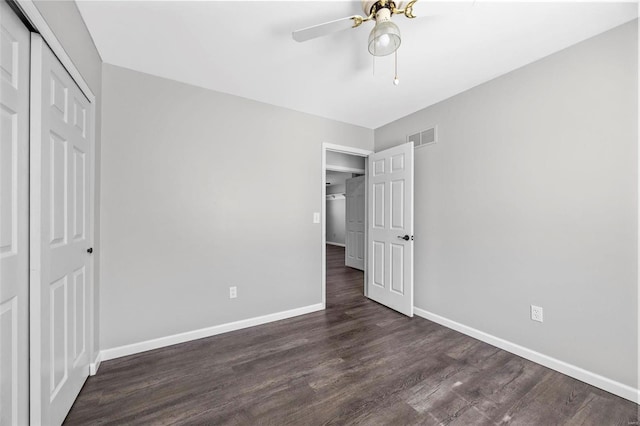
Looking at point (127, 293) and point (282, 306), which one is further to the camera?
point (282, 306)

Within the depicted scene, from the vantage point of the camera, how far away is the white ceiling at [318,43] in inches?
63.1

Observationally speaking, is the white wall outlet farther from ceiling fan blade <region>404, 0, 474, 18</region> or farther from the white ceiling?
ceiling fan blade <region>404, 0, 474, 18</region>

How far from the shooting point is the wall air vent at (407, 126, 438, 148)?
293 cm

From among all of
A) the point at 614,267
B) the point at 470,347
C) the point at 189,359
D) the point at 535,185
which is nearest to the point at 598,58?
the point at 535,185

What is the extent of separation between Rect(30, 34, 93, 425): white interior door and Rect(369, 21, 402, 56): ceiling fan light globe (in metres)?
1.67

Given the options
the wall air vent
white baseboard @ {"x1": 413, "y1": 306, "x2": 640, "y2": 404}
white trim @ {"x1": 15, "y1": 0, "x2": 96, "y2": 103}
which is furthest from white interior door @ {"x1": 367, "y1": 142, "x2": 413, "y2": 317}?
white trim @ {"x1": 15, "y1": 0, "x2": 96, "y2": 103}

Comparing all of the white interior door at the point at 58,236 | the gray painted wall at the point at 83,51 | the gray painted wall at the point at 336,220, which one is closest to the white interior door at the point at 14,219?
the white interior door at the point at 58,236

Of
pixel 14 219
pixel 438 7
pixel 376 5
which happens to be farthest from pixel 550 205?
pixel 14 219

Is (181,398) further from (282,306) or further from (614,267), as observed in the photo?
(614,267)

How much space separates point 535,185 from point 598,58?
94 cm

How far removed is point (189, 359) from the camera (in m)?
2.14

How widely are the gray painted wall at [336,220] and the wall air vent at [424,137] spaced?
5.90 m

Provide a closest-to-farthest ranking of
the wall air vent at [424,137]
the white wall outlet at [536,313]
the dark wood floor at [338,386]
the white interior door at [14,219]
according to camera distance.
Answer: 1. the white interior door at [14,219]
2. the dark wood floor at [338,386]
3. the white wall outlet at [536,313]
4. the wall air vent at [424,137]

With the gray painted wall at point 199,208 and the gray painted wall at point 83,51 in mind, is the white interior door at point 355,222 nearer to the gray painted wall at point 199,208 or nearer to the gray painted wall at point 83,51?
the gray painted wall at point 199,208
